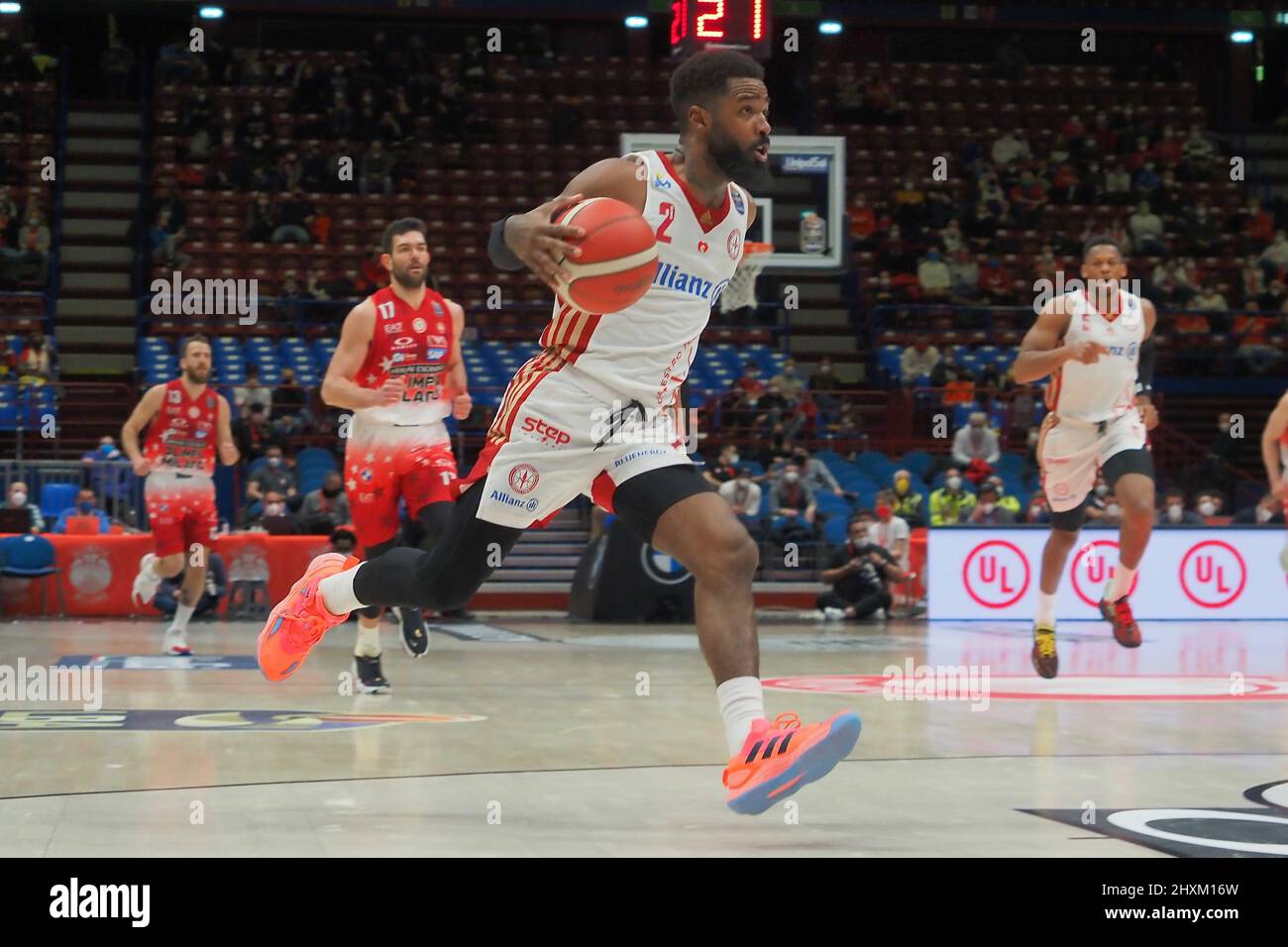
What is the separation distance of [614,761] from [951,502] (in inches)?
484

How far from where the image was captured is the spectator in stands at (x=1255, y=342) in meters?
23.4

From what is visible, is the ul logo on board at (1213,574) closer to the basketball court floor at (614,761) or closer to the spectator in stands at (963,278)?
the basketball court floor at (614,761)

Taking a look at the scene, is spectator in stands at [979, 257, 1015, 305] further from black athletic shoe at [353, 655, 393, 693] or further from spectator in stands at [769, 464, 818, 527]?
black athletic shoe at [353, 655, 393, 693]

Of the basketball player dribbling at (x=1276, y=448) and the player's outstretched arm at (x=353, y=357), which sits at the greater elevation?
the player's outstretched arm at (x=353, y=357)

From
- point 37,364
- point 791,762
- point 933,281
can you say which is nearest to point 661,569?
point 37,364

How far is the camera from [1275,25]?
27734mm

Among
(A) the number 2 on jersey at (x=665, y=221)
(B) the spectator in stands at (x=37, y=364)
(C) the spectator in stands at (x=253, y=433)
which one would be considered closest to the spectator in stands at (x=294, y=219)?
(B) the spectator in stands at (x=37, y=364)

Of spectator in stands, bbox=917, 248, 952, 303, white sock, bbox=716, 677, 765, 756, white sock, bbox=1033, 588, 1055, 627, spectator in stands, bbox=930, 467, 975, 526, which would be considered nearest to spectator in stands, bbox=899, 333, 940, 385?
spectator in stands, bbox=917, 248, 952, 303

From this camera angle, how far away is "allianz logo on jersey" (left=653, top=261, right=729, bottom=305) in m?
4.82

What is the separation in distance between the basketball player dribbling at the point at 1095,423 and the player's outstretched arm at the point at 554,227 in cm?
446

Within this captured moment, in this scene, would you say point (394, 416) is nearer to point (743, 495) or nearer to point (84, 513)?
point (84, 513)

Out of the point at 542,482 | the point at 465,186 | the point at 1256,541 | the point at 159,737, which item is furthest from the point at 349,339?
the point at 465,186
